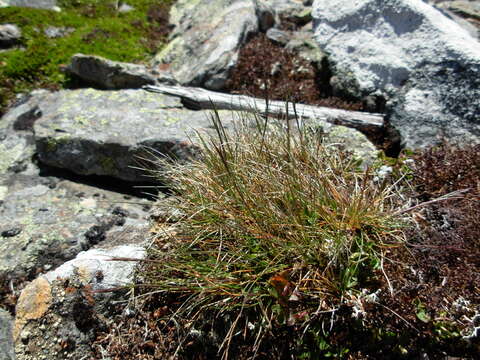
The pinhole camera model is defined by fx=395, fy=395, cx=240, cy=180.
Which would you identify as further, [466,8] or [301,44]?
[466,8]

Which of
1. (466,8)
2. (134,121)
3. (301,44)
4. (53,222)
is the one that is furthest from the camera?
(466,8)

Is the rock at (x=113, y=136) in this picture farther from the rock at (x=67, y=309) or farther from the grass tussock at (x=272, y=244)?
the rock at (x=67, y=309)

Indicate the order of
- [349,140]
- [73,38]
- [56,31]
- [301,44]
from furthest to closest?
[56,31]
[73,38]
[301,44]
[349,140]

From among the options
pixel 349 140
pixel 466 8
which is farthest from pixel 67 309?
pixel 466 8

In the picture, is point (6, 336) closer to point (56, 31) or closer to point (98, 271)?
point (98, 271)

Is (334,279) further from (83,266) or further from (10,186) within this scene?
(10,186)

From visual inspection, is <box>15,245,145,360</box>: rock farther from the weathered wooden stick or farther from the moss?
the moss

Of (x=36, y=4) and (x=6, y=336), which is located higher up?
(x=36, y=4)

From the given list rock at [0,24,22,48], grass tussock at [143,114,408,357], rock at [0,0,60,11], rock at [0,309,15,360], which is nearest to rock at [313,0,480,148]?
grass tussock at [143,114,408,357]
